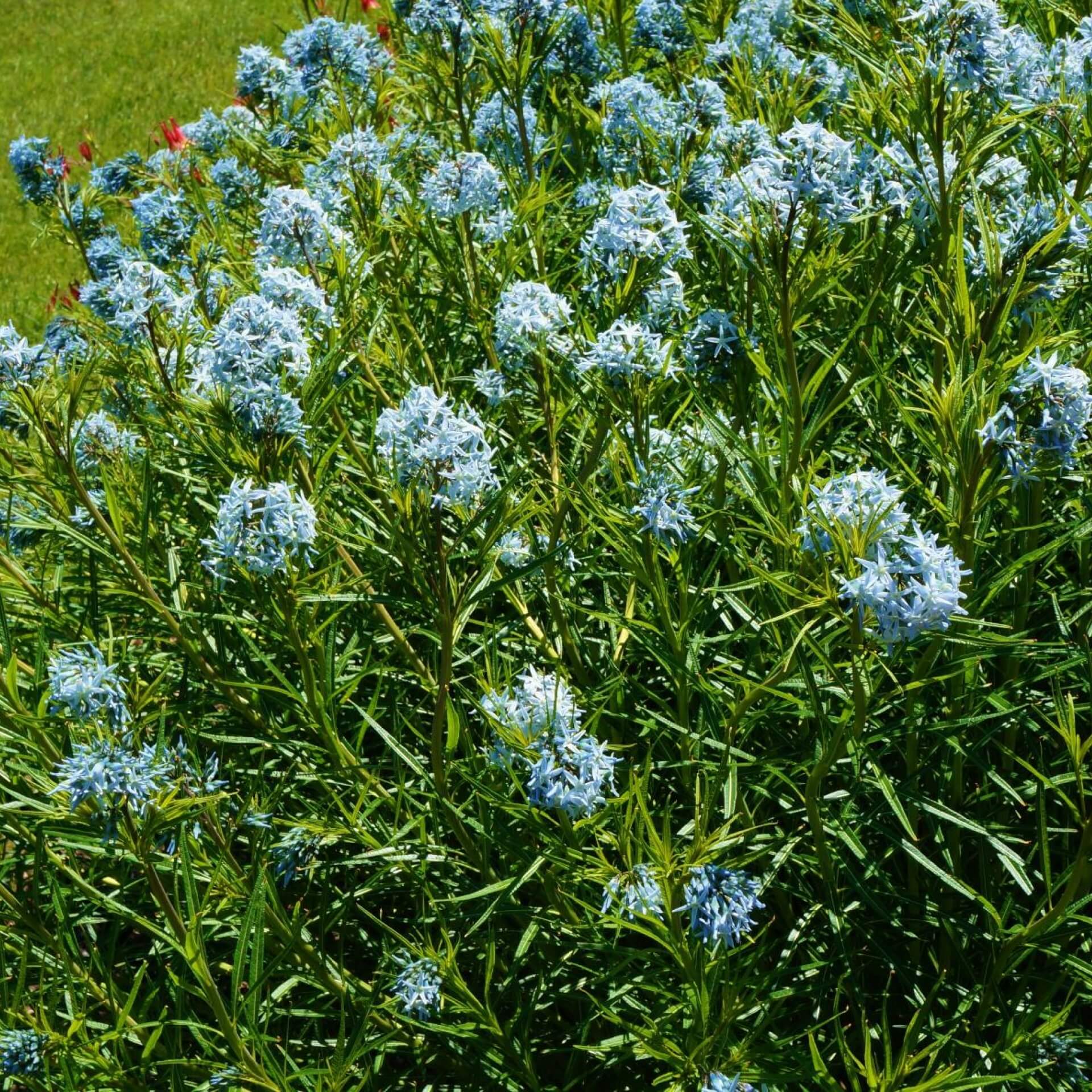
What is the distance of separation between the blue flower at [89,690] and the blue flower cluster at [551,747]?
27.0 inches

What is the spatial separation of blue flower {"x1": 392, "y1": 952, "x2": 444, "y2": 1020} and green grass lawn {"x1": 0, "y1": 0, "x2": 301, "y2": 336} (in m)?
8.22

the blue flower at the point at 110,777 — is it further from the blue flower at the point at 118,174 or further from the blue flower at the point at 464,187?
the blue flower at the point at 118,174

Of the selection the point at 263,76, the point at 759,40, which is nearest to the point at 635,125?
the point at 759,40

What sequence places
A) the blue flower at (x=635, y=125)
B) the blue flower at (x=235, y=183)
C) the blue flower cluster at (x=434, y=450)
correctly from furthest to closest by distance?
the blue flower at (x=235, y=183), the blue flower at (x=635, y=125), the blue flower cluster at (x=434, y=450)

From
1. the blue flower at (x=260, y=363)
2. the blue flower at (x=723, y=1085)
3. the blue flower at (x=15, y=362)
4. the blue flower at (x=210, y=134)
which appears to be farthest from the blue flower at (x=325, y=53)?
the blue flower at (x=723, y=1085)

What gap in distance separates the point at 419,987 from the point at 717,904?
0.69m

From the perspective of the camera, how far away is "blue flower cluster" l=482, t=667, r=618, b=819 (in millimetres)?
2160

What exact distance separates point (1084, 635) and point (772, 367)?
0.97 metres

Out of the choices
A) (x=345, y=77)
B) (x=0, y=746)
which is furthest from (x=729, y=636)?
(x=345, y=77)

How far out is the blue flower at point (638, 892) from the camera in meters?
2.17

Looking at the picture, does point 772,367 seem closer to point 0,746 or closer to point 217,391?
point 217,391

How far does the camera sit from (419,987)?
2447mm

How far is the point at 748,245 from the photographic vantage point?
2518mm

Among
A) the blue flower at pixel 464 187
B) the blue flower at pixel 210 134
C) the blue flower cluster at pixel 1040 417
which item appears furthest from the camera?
the blue flower at pixel 210 134
